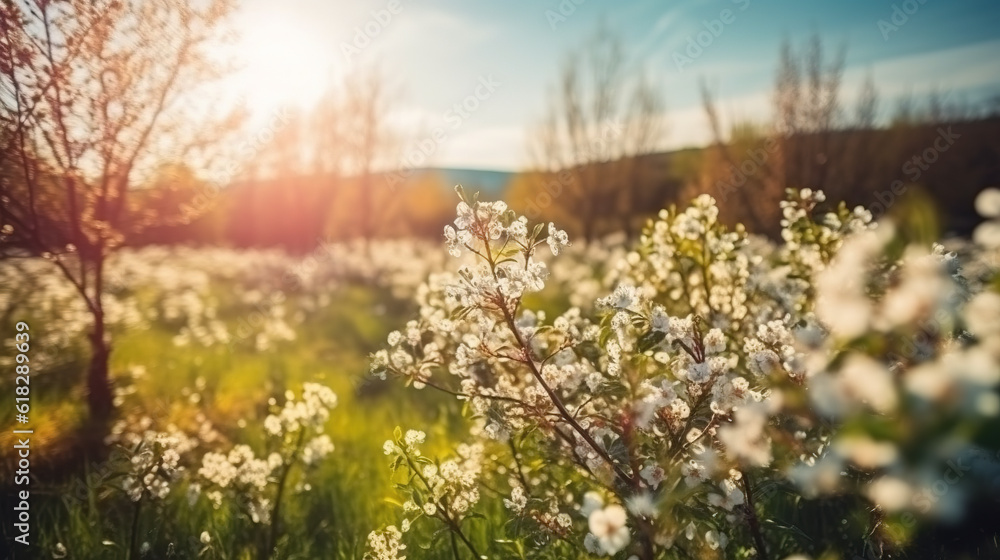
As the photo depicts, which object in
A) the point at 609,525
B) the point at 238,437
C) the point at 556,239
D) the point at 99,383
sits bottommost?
the point at 238,437

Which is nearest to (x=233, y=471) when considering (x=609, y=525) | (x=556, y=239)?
(x=556, y=239)

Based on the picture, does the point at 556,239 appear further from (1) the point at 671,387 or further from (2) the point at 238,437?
(2) the point at 238,437

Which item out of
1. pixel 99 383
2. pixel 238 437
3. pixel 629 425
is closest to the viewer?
pixel 629 425

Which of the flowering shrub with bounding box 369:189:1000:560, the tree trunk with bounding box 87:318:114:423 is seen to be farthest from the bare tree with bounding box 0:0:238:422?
the flowering shrub with bounding box 369:189:1000:560

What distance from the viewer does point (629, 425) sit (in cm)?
228

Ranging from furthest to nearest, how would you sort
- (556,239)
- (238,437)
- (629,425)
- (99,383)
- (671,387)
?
1. (238,437)
2. (99,383)
3. (629,425)
4. (671,387)
5. (556,239)

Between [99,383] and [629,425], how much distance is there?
4.09 m

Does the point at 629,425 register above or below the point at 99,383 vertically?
above

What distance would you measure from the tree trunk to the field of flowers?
0.14 metres

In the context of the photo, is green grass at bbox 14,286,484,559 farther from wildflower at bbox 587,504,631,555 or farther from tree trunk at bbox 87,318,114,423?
wildflower at bbox 587,504,631,555

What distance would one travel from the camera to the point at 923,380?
Result: 0.72 meters

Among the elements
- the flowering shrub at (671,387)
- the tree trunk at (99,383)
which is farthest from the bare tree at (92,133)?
the flowering shrub at (671,387)

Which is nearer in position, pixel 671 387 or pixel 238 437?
pixel 671 387

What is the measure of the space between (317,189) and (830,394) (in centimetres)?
2825
